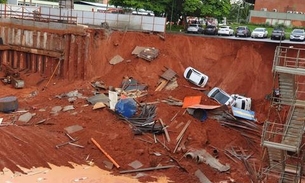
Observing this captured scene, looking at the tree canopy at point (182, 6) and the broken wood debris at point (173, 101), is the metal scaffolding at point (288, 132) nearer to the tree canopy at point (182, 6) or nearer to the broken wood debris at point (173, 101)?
the broken wood debris at point (173, 101)

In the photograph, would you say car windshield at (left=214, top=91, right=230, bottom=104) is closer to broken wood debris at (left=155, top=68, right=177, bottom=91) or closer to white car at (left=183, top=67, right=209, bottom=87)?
white car at (left=183, top=67, right=209, bottom=87)

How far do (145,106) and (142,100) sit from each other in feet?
4.62

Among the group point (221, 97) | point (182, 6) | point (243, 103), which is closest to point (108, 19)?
point (182, 6)

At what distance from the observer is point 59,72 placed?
33.2 metres

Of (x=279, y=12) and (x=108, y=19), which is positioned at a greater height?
(x=279, y=12)

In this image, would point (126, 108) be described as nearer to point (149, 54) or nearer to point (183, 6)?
point (149, 54)

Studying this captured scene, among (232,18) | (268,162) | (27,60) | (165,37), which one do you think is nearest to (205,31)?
(165,37)

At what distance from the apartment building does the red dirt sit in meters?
44.5

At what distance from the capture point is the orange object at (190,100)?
2628cm

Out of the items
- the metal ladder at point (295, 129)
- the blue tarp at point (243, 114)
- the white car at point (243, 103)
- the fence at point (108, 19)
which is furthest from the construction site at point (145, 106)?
the fence at point (108, 19)

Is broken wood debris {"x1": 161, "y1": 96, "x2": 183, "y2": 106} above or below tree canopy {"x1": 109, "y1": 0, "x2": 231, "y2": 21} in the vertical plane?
below

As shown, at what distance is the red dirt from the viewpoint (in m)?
22.6

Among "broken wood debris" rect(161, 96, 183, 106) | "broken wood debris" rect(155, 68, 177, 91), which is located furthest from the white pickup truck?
"broken wood debris" rect(155, 68, 177, 91)

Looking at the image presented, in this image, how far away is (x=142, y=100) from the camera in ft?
90.3
